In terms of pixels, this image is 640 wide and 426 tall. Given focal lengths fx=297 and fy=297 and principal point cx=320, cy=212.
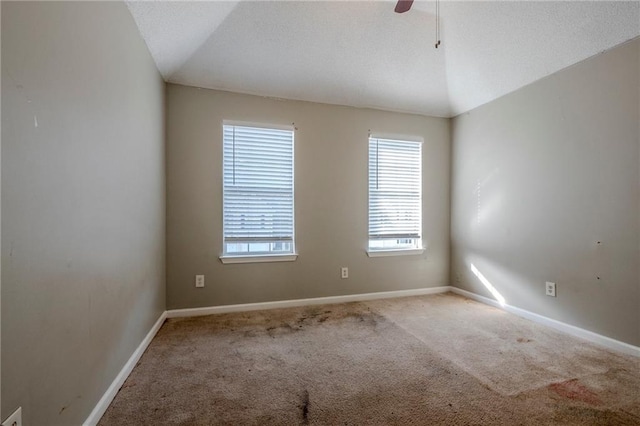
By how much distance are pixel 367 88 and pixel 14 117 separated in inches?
123

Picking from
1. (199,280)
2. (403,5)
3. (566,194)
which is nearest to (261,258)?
(199,280)

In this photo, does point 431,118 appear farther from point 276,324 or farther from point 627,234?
point 276,324

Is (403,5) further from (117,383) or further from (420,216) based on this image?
(117,383)

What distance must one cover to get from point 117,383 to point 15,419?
920mm

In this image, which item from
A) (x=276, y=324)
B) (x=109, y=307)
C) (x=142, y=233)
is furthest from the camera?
(x=276, y=324)

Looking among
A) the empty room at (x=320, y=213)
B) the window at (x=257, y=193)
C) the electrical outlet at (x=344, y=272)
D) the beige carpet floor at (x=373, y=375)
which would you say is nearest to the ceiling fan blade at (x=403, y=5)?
the empty room at (x=320, y=213)

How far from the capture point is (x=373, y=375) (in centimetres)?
201

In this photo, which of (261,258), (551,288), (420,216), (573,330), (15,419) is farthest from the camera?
(420,216)

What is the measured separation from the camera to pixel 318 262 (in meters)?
3.56

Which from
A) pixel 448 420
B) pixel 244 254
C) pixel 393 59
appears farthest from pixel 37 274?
pixel 393 59

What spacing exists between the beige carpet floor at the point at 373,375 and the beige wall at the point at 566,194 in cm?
43

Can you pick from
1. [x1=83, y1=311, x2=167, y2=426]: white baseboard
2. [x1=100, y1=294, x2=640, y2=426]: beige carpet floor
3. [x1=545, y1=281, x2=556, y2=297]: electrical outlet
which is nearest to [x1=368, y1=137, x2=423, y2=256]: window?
[x1=100, y1=294, x2=640, y2=426]: beige carpet floor

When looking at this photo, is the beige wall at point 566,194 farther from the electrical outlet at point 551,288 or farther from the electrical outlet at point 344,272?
the electrical outlet at point 344,272

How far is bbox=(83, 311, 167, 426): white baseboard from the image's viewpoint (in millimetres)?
1527
